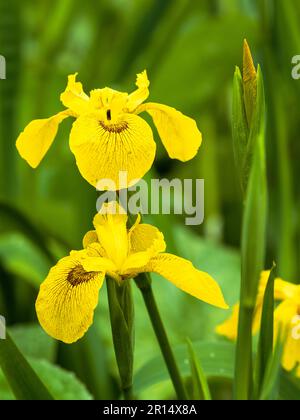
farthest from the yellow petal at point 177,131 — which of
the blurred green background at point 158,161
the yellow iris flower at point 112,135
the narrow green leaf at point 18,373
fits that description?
the blurred green background at point 158,161

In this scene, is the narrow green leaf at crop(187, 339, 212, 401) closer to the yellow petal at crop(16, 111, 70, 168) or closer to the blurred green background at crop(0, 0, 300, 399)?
the yellow petal at crop(16, 111, 70, 168)

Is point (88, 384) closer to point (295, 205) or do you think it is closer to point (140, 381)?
point (140, 381)

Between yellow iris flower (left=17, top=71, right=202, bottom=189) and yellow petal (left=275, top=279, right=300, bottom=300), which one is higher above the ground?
yellow iris flower (left=17, top=71, right=202, bottom=189)

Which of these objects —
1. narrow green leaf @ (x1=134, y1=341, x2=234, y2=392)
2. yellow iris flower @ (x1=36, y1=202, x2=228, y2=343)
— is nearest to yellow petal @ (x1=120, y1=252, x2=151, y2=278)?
yellow iris flower @ (x1=36, y1=202, x2=228, y2=343)

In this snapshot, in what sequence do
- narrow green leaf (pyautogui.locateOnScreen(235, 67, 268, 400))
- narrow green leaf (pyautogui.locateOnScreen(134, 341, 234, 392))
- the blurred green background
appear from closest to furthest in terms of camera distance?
narrow green leaf (pyautogui.locateOnScreen(235, 67, 268, 400)), narrow green leaf (pyautogui.locateOnScreen(134, 341, 234, 392)), the blurred green background

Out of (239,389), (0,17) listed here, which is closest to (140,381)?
(239,389)

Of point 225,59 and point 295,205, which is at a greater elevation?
point 225,59

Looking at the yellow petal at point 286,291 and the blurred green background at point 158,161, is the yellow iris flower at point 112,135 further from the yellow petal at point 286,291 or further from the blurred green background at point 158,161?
the blurred green background at point 158,161
